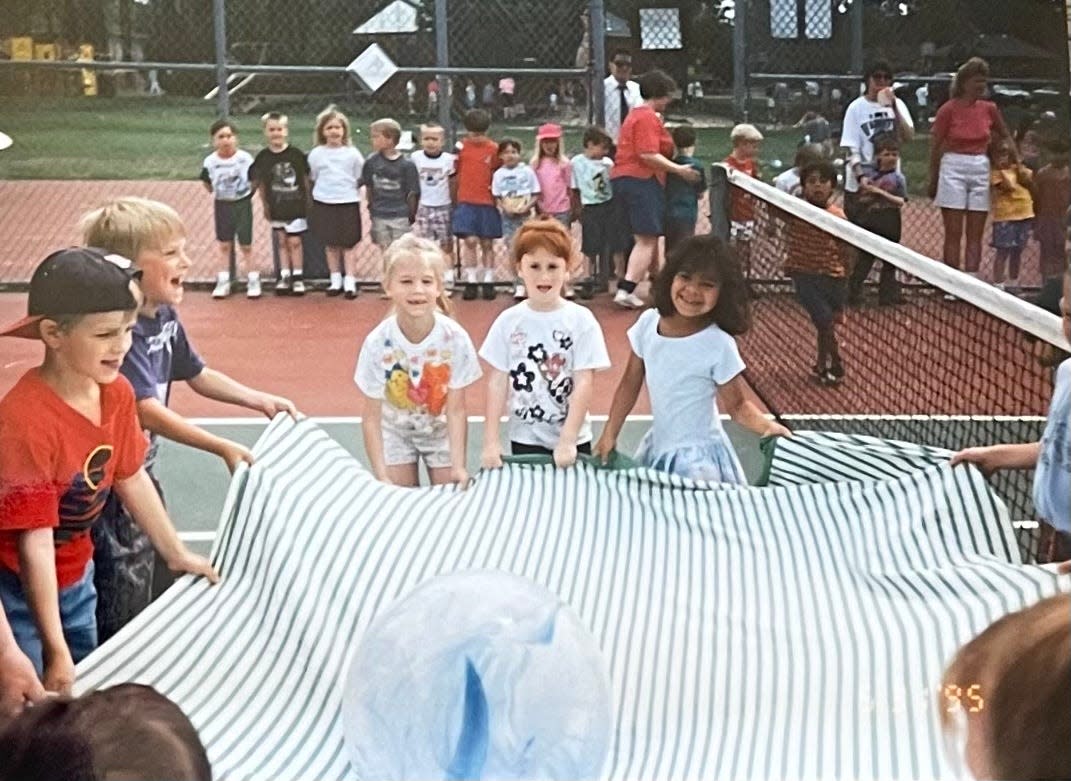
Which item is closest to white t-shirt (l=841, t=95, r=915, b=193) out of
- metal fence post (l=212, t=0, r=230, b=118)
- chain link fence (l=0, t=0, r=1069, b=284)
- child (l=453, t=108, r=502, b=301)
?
chain link fence (l=0, t=0, r=1069, b=284)

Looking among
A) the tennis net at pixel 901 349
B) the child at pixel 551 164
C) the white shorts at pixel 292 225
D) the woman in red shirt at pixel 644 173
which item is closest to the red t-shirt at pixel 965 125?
the tennis net at pixel 901 349

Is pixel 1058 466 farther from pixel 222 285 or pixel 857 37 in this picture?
pixel 222 285

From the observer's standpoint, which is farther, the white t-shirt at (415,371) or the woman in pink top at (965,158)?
the white t-shirt at (415,371)

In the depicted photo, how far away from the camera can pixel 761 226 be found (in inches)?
57.4

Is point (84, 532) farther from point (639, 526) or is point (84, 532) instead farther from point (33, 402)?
point (639, 526)

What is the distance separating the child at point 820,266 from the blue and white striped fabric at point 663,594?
0.21 meters

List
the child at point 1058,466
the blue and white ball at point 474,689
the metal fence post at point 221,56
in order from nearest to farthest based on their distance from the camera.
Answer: the blue and white ball at point 474,689 → the child at point 1058,466 → the metal fence post at point 221,56

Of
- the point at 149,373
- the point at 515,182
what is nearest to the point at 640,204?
the point at 515,182

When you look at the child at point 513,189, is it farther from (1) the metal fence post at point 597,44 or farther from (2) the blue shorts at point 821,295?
(2) the blue shorts at point 821,295

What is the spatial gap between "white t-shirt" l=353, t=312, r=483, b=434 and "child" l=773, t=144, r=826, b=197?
340mm

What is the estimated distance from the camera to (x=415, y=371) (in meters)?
1.37

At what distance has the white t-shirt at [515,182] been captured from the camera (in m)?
1.32

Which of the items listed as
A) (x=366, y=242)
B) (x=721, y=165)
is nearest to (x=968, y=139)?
(x=721, y=165)

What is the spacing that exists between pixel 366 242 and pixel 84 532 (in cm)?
38
